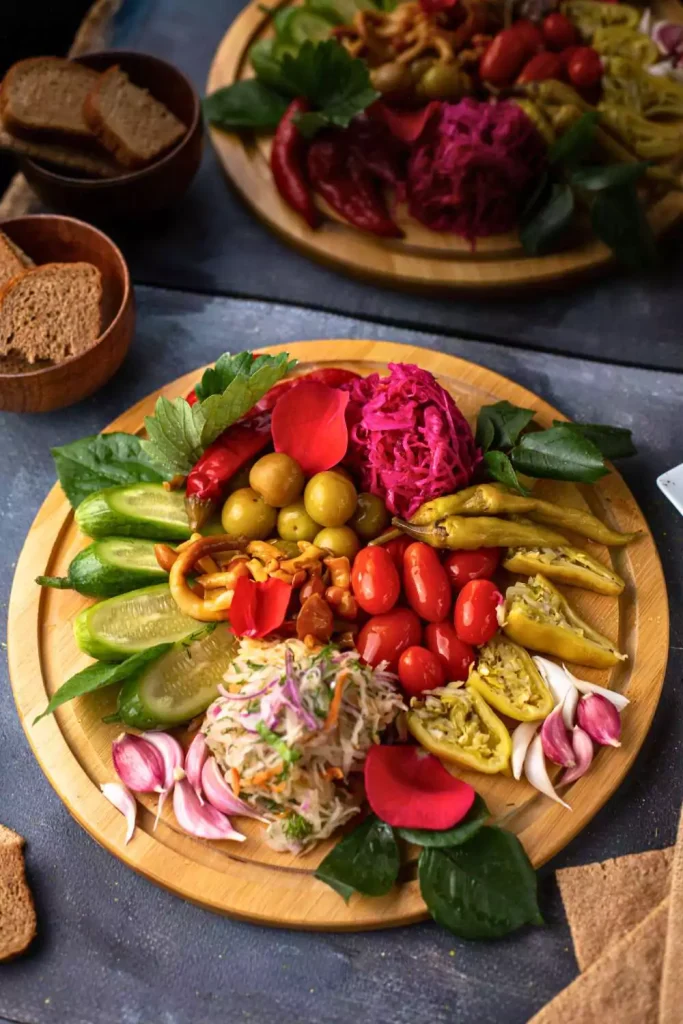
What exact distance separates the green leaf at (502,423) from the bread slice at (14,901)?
1648 millimetres

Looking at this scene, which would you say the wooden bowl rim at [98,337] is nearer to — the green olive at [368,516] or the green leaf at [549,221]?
the green olive at [368,516]

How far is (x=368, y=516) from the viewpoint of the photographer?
2.56 metres

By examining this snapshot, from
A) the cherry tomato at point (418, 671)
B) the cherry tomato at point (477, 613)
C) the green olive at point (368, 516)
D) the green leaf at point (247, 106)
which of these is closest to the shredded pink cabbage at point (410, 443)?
the green olive at point (368, 516)

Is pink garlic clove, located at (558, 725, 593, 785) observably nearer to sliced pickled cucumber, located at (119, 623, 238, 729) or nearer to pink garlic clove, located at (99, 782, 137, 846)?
sliced pickled cucumber, located at (119, 623, 238, 729)

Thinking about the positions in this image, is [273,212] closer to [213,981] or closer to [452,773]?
[452,773]

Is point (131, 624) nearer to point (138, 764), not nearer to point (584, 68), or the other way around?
point (138, 764)

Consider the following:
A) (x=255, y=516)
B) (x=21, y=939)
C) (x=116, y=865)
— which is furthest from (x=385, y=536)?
(x=21, y=939)

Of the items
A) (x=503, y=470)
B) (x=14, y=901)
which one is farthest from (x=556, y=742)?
(x=14, y=901)

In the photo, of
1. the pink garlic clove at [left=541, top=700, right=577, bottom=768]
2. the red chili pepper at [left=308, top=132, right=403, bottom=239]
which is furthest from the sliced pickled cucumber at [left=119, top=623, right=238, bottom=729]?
the red chili pepper at [left=308, top=132, right=403, bottom=239]

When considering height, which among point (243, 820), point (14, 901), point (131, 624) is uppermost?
point (131, 624)

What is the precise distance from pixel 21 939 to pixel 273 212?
8.23 ft

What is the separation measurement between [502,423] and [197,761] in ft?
4.10

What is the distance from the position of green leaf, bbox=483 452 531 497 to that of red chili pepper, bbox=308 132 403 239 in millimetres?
1142

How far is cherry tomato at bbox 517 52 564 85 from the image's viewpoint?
3.39 metres
